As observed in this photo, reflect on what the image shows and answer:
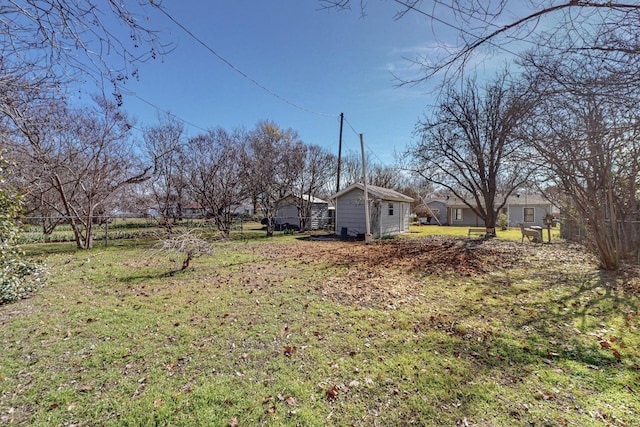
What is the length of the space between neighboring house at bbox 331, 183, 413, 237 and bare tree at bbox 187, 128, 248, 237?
21.7ft

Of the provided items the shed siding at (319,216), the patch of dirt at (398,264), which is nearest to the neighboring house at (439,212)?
the shed siding at (319,216)

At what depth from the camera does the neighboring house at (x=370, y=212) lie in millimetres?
16031

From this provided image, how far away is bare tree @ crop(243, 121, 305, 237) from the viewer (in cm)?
1739

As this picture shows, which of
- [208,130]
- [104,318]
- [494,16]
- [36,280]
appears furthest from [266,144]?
[494,16]

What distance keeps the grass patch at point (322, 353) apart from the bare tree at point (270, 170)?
1163 cm

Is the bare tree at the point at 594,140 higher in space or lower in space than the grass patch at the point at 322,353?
higher

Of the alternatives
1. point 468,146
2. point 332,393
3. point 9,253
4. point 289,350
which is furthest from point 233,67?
point 468,146

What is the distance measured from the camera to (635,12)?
2.40 m

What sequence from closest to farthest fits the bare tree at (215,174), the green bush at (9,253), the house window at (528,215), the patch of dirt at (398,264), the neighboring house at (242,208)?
the green bush at (9,253) < the patch of dirt at (398,264) < the bare tree at (215,174) < the neighboring house at (242,208) < the house window at (528,215)

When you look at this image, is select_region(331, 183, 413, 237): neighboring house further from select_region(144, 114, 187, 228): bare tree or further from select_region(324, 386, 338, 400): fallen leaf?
select_region(324, 386, 338, 400): fallen leaf

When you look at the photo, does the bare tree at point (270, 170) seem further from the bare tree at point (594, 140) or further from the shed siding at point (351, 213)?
the bare tree at point (594, 140)

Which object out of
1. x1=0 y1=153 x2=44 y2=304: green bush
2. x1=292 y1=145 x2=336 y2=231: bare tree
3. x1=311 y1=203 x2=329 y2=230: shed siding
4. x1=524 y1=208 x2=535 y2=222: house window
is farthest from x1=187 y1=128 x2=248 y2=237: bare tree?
x1=524 y1=208 x2=535 y2=222: house window

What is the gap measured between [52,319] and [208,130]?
14.9m

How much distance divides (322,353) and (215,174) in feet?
49.9
